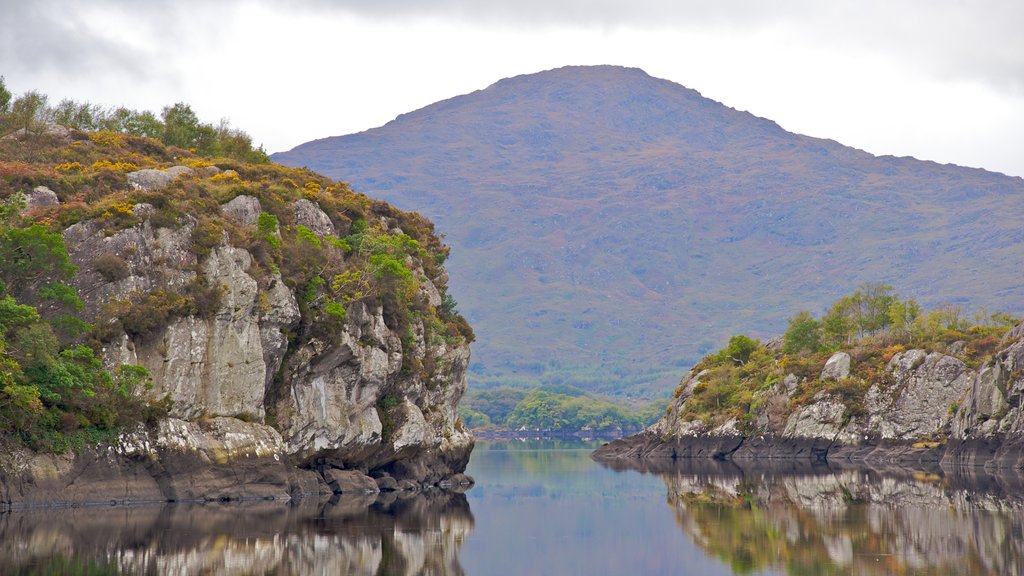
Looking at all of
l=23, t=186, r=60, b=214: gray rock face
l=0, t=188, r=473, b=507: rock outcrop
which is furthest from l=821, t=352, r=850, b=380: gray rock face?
l=23, t=186, r=60, b=214: gray rock face

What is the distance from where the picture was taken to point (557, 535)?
203 ft

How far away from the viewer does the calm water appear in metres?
→ 45.8

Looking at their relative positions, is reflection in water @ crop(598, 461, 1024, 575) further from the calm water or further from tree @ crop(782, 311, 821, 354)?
tree @ crop(782, 311, 821, 354)

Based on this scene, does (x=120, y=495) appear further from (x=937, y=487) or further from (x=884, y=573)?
(x=937, y=487)

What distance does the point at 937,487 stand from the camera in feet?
280

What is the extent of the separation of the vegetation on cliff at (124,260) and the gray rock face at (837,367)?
53.8 m

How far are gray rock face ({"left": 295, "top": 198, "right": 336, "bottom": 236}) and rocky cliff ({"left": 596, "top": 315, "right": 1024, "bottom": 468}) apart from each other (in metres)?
63.9

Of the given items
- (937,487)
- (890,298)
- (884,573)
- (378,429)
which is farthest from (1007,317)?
(884,573)

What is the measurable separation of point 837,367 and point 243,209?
276ft

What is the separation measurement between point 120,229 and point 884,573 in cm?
4986

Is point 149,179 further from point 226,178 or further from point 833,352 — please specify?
point 833,352

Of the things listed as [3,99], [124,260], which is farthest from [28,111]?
[124,260]

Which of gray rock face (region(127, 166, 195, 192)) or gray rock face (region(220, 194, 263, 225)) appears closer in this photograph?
gray rock face (region(220, 194, 263, 225))

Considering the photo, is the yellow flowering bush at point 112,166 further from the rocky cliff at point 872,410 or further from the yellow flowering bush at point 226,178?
the rocky cliff at point 872,410
